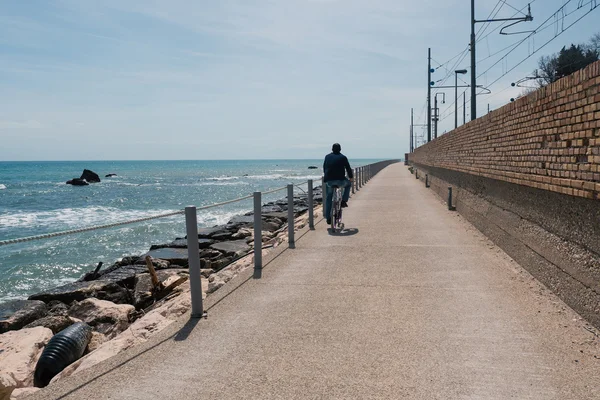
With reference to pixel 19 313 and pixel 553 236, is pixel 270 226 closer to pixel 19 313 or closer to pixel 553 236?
pixel 19 313

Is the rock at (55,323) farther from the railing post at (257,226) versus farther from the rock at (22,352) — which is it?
the railing post at (257,226)

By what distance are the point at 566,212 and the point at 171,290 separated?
20.9 ft

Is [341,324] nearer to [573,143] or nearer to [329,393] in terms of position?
[329,393]

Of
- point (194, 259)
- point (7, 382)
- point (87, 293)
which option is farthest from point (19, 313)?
point (194, 259)

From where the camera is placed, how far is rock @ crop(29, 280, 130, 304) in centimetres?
970

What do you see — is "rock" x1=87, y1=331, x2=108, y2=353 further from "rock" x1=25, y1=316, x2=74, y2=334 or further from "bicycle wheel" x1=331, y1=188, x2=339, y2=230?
"bicycle wheel" x1=331, y1=188, x2=339, y2=230

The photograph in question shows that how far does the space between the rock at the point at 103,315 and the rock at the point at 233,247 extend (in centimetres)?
411

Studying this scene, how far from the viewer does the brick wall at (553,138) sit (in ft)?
15.5

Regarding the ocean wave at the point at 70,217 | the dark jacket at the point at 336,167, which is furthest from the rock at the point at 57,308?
the ocean wave at the point at 70,217

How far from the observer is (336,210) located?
1118cm

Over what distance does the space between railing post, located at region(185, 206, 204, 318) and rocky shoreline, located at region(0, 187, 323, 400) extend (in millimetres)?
579

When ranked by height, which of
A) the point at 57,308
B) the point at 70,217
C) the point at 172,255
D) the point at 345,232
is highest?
the point at 345,232

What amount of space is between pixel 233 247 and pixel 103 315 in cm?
568

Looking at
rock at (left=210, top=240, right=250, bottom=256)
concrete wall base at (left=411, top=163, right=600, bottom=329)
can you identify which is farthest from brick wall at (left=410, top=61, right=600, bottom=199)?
rock at (left=210, top=240, right=250, bottom=256)
